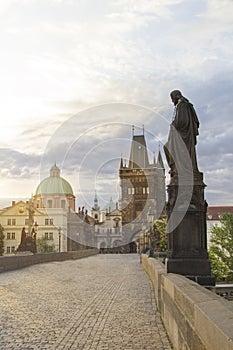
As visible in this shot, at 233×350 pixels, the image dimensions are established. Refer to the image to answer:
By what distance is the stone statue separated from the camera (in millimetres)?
9336

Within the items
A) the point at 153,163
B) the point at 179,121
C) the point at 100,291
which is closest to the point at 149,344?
the point at 179,121

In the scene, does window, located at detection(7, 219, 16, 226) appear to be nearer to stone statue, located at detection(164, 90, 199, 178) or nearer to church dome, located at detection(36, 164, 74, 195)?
church dome, located at detection(36, 164, 74, 195)

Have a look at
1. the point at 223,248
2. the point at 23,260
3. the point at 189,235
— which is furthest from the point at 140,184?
the point at 189,235

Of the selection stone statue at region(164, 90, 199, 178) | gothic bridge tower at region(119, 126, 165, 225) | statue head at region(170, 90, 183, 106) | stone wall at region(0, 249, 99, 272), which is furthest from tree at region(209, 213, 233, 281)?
gothic bridge tower at region(119, 126, 165, 225)

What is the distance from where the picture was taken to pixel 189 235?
900 cm

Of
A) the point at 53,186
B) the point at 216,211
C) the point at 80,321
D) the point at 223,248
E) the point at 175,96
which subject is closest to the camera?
the point at 80,321

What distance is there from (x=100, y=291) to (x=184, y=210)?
576cm

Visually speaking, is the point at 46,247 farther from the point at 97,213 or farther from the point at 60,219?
the point at 97,213

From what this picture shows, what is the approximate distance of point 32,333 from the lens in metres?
7.15

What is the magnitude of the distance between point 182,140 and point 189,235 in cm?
190

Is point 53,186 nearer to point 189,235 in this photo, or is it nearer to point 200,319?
point 189,235

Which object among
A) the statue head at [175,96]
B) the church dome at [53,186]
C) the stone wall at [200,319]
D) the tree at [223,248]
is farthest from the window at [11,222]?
the stone wall at [200,319]

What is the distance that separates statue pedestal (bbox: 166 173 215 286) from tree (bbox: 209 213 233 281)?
112ft

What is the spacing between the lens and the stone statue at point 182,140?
30.6 feet
